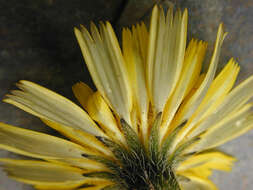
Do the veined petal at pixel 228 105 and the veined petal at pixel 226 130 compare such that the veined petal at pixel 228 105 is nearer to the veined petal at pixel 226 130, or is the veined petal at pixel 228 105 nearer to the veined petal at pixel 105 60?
the veined petal at pixel 226 130

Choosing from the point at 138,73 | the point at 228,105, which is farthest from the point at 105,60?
the point at 228,105

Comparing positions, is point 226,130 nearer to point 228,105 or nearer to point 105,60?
point 228,105

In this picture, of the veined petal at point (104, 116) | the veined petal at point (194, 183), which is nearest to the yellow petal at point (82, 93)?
the veined petal at point (104, 116)

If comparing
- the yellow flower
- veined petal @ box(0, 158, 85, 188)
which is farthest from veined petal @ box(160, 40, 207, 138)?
veined petal @ box(0, 158, 85, 188)

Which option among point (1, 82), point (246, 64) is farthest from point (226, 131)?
point (1, 82)

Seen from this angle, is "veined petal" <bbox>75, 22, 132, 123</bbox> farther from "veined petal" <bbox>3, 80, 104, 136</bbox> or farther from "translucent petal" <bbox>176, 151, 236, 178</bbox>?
"translucent petal" <bbox>176, 151, 236, 178</bbox>

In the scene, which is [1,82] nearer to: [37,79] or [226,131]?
[37,79]

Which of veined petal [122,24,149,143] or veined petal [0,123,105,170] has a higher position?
veined petal [122,24,149,143]
